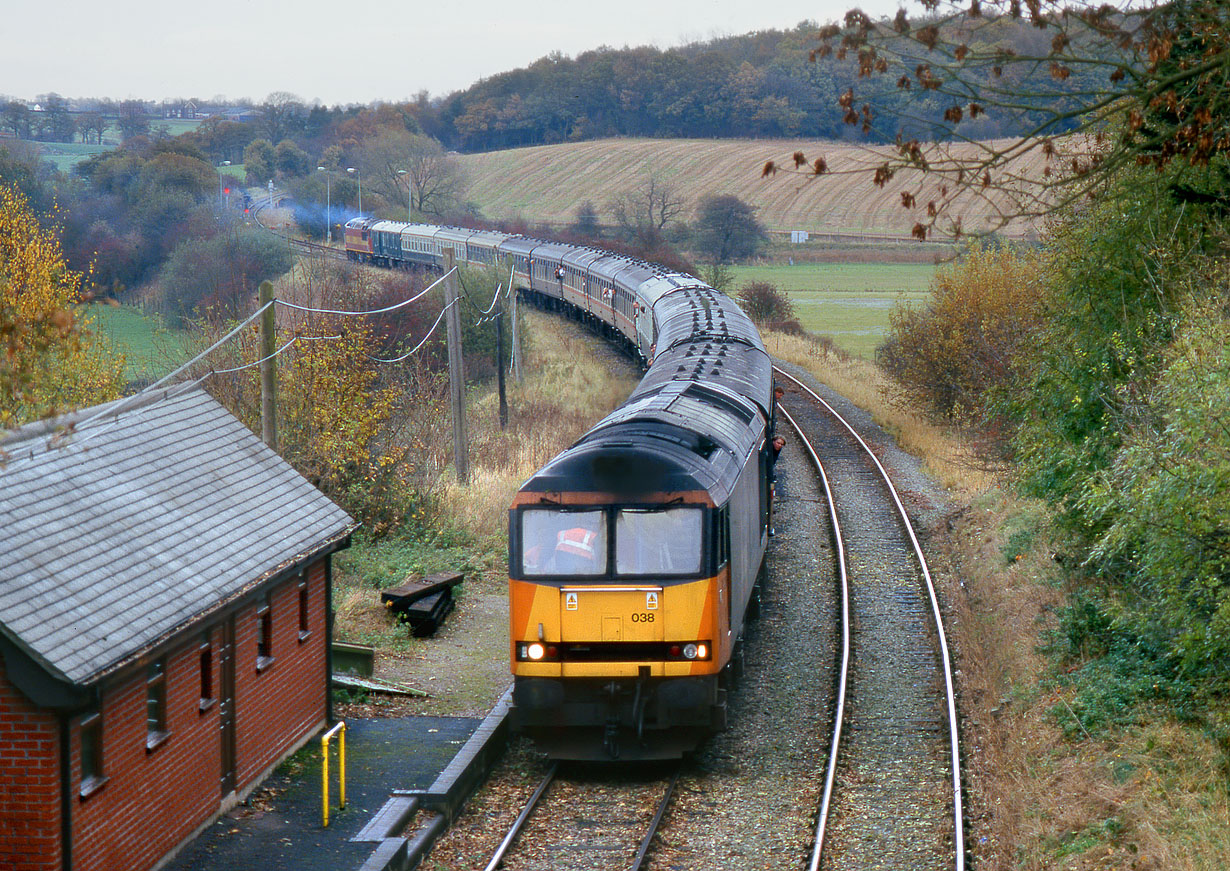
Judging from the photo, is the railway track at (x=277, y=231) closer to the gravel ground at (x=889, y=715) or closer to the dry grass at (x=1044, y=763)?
the gravel ground at (x=889, y=715)

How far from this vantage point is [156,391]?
11539 mm

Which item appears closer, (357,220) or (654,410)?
(654,410)

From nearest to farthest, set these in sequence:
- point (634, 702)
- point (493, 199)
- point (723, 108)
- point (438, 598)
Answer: point (634, 702), point (438, 598), point (493, 199), point (723, 108)

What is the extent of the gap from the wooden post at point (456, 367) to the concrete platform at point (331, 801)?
10087 mm

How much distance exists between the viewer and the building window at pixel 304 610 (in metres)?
11.8

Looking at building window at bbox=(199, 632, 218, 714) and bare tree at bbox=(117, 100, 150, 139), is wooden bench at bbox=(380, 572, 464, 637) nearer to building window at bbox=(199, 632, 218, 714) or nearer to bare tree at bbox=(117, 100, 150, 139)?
building window at bbox=(199, 632, 218, 714)

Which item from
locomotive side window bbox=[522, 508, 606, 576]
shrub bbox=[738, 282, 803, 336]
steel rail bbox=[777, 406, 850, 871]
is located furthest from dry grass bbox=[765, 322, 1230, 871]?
shrub bbox=[738, 282, 803, 336]

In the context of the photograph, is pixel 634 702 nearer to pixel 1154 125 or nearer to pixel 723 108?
pixel 1154 125

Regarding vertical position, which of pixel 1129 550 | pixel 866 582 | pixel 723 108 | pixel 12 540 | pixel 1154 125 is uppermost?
pixel 723 108

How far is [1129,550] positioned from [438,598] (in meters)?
8.62

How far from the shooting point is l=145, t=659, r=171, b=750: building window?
8.88 metres

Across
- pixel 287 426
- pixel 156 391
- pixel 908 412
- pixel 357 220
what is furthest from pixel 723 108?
pixel 156 391

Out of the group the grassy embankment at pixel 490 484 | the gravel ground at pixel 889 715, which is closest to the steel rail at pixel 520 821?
the gravel ground at pixel 889 715

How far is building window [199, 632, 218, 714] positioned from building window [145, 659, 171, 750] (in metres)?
0.57
